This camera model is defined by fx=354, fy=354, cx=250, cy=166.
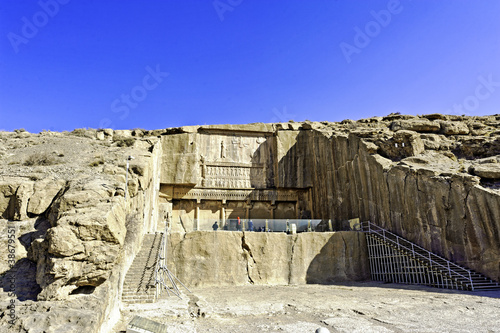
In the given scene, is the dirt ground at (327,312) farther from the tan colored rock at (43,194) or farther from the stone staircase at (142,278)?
the tan colored rock at (43,194)

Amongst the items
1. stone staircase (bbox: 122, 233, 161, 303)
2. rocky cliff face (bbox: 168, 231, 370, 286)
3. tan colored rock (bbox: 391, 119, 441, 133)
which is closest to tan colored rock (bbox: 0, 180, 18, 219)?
stone staircase (bbox: 122, 233, 161, 303)

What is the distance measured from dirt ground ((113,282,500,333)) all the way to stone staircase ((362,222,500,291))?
3.57 feet

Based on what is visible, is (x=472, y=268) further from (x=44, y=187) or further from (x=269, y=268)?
(x=44, y=187)

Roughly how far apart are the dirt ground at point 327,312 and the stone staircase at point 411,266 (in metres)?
1.09

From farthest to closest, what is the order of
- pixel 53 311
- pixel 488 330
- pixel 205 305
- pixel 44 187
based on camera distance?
pixel 44 187
pixel 205 305
pixel 488 330
pixel 53 311

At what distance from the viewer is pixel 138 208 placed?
15.8m

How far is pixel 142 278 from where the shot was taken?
1202cm

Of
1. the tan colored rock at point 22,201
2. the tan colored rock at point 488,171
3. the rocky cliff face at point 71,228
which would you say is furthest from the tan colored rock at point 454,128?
the tan colored rock at point 22,201

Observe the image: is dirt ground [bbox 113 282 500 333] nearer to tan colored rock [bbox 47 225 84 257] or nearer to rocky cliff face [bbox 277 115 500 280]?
tan colored rock [bbox 47 225 84 257]

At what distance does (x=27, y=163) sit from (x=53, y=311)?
11.3 m

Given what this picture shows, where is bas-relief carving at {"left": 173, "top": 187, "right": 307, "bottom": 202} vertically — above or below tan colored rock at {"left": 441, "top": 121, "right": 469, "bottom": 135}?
below

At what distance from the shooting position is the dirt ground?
29.0 ft

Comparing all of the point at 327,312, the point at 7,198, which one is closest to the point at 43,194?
the point at 7,198

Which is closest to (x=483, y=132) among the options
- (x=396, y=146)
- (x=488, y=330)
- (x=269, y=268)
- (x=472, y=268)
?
(x=396, y=146)
